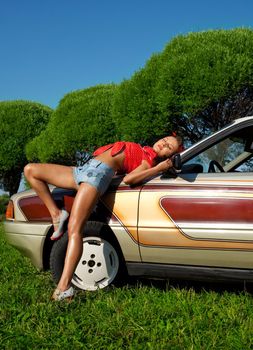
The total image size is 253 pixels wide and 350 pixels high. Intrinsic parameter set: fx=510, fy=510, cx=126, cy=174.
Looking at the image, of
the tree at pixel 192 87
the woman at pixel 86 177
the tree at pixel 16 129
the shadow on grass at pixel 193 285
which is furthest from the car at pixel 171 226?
the tree at pixel 16 129

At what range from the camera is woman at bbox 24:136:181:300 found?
13.8ft

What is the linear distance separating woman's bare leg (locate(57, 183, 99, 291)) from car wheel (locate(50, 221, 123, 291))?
0.29 m

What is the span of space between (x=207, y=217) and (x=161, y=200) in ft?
1.38

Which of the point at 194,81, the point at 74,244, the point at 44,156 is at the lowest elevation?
the point at 44,156

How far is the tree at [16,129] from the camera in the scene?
99.2 ft

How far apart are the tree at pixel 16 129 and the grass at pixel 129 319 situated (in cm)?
2623

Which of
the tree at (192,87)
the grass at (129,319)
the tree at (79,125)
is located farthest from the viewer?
the tree at (79,125)

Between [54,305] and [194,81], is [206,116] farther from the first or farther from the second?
[54,305]

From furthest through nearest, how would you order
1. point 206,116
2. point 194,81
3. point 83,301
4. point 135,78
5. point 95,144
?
point 95,144 < point 135,78 < point 206,116 < point 194,81 < point 83,301

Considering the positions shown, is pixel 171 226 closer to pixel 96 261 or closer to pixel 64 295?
pixel 96 261

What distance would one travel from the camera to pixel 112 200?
455cm

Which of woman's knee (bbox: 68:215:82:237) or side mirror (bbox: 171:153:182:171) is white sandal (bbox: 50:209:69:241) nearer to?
woman's knee (bbox: 68:215:82:237)

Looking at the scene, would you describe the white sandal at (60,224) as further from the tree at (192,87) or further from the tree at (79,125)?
the tree at (79,125)

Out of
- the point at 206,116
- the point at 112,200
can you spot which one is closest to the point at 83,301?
the point at 112,200
